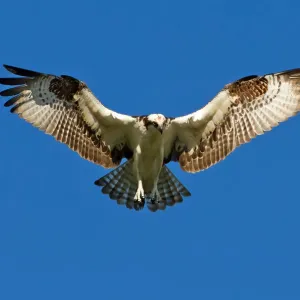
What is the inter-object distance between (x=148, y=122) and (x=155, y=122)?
0.50ft

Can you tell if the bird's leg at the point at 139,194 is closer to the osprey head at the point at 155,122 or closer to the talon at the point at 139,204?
the talon at the point at 139,204

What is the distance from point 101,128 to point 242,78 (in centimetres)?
262

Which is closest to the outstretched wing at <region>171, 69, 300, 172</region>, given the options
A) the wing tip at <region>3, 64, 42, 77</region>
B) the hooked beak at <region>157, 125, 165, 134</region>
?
the hooked beak at <region>157, 125, 165, 134</region>

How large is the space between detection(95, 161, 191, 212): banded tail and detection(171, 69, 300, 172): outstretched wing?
68 cm

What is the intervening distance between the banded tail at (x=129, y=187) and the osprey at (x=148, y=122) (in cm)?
32

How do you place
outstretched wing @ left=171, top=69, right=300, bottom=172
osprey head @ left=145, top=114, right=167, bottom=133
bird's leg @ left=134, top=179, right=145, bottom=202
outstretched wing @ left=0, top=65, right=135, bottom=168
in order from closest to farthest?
osprey head @ left=145, top=114, right=167, bottom=133
outstretched wing @ left=0, top=65, right=135, bottom=168
outstretched wing @ left=171, top=69, right=300, bottom=172
bird's leg @ left=134, top=179, right=145, bottom=202

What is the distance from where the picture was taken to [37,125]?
25.0 metres

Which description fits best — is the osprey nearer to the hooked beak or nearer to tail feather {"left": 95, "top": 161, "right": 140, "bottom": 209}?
the hooked beak

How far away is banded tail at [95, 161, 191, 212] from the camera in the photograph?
2595 cm

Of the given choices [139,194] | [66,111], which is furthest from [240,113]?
[66,111]

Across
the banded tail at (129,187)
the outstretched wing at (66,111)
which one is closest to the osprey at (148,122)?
the outstretched wing at (66,111)

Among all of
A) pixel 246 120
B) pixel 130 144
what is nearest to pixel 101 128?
pixel 130 144

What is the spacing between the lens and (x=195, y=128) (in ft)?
83.5

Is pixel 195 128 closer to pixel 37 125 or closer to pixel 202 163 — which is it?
pixel 202 163
